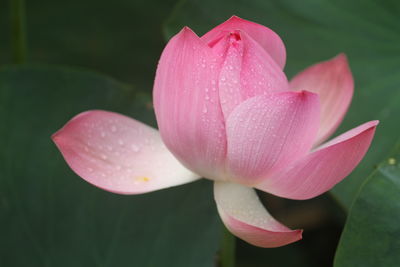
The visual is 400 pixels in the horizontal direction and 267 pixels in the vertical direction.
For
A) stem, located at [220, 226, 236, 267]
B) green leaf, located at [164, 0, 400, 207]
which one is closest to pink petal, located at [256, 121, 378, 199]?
stem, located at [220, 226, 236, 267]

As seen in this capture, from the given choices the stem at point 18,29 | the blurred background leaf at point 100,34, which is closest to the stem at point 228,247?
the stem at point 18,29

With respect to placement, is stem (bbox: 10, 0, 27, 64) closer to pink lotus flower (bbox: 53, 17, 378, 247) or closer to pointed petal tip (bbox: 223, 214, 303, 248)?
pink lotus flower (bbox: 53, 17, 378, 247)

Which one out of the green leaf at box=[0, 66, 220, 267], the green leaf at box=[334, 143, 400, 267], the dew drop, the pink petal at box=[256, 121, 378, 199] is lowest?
the green leaf at box=[0, 66, 220, 267]

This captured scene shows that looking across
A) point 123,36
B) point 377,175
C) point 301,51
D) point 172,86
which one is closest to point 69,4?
point 123,36

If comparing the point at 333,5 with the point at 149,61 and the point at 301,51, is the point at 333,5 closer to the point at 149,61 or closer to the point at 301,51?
the point at 301,51

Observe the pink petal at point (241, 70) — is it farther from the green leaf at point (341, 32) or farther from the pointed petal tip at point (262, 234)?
the green leaf at point (341, 32)

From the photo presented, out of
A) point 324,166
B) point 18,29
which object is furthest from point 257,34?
point 18,29
